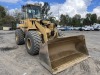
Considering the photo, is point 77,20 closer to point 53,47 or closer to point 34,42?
point 34,42

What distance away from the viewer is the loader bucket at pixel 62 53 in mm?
4845

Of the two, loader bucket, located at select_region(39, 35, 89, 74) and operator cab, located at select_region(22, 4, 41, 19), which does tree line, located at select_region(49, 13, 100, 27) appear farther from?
loader bucket, located at select_region(39, 35, 89, 74)

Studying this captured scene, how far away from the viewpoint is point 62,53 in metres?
5.67

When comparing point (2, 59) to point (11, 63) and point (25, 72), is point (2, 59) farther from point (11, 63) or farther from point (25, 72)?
point (25, 72)

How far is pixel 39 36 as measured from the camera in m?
6.27

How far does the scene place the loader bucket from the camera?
485cm

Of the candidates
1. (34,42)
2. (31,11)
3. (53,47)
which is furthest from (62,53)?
(31,11)

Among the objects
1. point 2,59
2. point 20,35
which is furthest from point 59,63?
point 20,35

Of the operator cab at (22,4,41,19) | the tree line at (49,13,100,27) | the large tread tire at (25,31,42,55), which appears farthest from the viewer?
the tree line at (49,13,100,27)

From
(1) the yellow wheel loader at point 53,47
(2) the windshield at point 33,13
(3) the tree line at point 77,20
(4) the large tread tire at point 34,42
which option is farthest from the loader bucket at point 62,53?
(3) the tree line at point 77,20

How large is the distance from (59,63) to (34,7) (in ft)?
14.8

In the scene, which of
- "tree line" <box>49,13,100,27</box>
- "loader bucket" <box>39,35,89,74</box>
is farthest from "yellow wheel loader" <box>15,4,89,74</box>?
"tree line" <box>49,13,100,27</box>

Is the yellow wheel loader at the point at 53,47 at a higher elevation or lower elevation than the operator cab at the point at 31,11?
lower

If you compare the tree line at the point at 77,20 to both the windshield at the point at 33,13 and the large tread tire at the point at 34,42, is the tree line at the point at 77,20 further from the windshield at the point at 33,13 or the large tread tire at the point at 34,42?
the large tread tire at the point at 34,42
